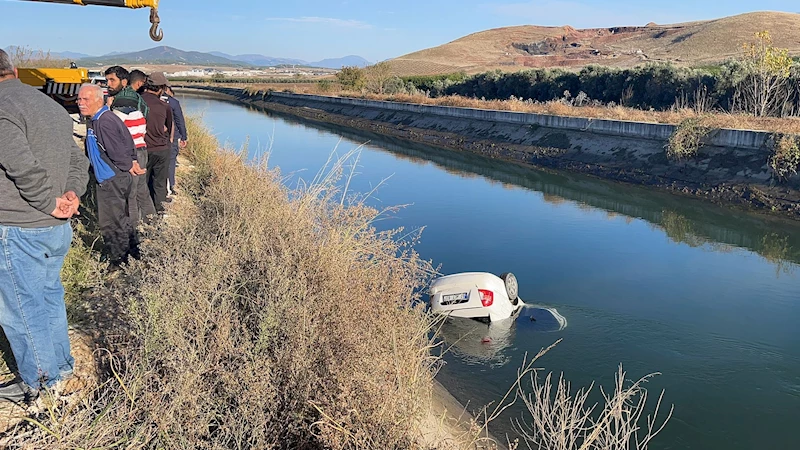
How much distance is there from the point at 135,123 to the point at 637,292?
311 inches

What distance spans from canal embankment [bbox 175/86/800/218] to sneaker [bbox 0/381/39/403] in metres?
16.4

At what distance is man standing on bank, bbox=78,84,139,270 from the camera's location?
5.64 meters

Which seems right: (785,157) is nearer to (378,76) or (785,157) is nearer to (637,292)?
(637,292)

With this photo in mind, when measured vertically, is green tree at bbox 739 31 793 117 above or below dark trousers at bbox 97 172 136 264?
above

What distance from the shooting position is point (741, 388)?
22.2 ft

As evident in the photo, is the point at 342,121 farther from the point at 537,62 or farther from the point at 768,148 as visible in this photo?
the point at 537,62

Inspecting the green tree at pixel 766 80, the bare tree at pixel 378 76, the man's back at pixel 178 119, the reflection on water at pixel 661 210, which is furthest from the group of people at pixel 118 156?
the bare tree at pixel 378 76

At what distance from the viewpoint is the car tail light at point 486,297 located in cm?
805

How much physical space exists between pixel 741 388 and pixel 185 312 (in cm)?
608

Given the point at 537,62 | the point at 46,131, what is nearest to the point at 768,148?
the point at 46,131

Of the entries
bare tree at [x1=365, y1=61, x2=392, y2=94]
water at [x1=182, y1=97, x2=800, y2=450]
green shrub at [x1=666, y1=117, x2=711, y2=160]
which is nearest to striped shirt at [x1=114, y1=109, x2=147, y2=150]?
water at [x1=182, y1=97, x2=800, y2=450]

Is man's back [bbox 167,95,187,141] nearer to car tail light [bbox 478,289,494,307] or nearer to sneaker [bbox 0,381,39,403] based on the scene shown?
car tail light [bbox 478,289,494,307]

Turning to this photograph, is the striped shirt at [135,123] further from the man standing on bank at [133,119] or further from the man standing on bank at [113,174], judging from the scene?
the man standing on bank at [113,174]

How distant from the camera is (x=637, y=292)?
390 inches
